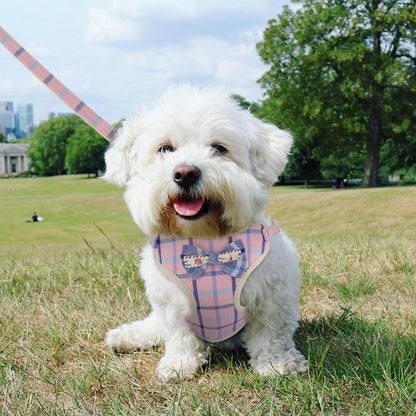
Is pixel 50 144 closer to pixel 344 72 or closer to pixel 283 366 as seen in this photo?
pixel 344 72

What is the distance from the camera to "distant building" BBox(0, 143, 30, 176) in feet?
163

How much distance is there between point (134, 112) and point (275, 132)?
0.75m

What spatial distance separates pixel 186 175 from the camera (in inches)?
82.0

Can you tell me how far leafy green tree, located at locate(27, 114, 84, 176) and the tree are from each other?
75.1ft

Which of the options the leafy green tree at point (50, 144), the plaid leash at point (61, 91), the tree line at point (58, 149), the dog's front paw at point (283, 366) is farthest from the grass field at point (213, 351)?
the leafy green tree at point (50, 144)

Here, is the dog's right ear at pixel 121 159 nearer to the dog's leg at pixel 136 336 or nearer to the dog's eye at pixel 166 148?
the dog's eye at pixel 166 148

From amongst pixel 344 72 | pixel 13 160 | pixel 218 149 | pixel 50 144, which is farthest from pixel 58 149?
pixel 218 149

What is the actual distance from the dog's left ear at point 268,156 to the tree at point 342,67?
853 inches

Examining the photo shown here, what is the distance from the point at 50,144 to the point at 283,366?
4427cm

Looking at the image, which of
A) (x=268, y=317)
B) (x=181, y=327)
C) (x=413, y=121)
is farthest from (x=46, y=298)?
(x=413, y=121)

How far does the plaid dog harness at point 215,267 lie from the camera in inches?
92.5

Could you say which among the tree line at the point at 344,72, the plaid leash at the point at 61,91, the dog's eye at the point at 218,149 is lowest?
the dog's eye at the point at 218,149

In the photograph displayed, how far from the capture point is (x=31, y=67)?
9.86 ft

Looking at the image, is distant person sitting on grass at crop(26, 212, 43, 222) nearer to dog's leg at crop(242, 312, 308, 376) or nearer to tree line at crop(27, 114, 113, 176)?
tree line at crop(27, 114, 113, 176)
